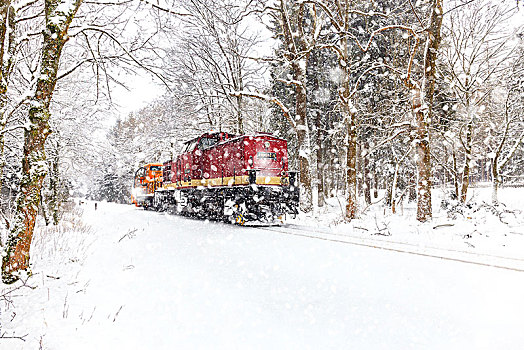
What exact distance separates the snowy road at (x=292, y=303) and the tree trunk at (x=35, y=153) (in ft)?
3.19

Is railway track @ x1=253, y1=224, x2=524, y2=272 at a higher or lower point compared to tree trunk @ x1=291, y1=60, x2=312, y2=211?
lower

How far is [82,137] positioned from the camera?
14820 millimetres

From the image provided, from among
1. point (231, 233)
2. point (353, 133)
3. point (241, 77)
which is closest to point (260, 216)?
point (231, 233)

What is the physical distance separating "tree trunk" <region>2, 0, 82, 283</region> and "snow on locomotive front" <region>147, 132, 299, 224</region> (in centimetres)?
781

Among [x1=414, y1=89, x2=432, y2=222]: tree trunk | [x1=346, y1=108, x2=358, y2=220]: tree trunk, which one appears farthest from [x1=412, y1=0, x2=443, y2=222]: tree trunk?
[x1=346, y1=108, x2=358, y2=220]: tree trunk

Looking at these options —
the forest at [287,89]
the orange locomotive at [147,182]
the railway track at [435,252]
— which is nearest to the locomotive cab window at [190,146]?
the forest at [287,89]

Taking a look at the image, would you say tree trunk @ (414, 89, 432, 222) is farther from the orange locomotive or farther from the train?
the orange locomotive

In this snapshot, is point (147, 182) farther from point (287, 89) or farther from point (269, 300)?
point (269, 300)

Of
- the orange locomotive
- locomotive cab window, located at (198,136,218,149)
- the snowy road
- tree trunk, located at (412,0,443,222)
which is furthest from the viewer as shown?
the orange locomotive

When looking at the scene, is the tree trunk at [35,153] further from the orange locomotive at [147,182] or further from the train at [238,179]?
the orange locomotive at [147,182]

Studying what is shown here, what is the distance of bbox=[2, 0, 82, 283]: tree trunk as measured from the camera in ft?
16.1

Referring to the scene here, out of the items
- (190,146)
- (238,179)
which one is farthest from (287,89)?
(238,179)

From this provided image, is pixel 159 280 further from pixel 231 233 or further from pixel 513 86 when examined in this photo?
pixel 513 86

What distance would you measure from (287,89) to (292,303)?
75.8ft
